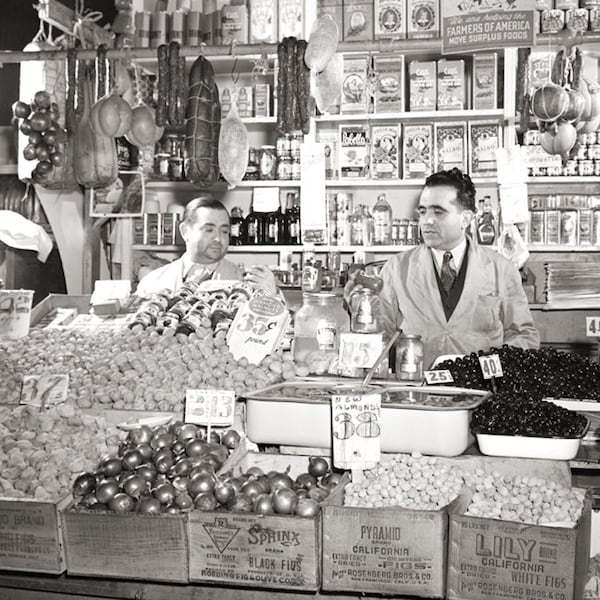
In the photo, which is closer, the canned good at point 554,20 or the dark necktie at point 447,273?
the dark necktie at point 447,273

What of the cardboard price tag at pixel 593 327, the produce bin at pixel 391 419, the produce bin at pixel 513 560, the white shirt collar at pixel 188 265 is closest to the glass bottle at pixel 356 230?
the white shirt collar at pixel 188 265

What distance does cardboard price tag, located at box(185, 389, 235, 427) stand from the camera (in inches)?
94.3

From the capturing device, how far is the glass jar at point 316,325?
9.82ft

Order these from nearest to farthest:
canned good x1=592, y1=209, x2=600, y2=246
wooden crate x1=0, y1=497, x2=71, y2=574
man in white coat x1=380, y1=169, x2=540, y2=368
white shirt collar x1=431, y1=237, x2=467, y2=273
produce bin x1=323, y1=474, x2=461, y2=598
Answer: produce bin x1=323, y1=474, x2=461, y2=598
wooden crate x1=0, y1=497, x2=71, y2=574
man in white coat x1=380, y1=169, x2=540, y2=368
white shirt collar x1=431, y1=237, x2=467, y2=273
canned good x1=592, y1=209, x2=600, y2=246

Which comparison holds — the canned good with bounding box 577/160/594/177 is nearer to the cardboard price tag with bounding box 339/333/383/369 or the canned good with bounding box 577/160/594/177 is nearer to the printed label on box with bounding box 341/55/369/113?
the printed label on box with bounding box 341/55/369/113

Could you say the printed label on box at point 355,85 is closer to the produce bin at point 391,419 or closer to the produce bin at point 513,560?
the produce bin at point 391,419

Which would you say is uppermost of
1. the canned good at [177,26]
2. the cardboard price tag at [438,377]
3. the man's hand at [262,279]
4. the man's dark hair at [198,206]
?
the canned good at [177,26]

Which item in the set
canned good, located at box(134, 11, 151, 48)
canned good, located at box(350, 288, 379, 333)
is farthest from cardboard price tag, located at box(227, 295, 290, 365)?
canned good, located at box(134, 11, 151, 48)

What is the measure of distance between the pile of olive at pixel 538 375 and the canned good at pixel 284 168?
304 cm

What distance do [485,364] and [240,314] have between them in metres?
0.92

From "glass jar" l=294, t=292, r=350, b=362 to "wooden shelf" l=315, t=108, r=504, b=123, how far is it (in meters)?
2.60

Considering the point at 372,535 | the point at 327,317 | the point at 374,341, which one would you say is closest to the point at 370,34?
the point at 327,317

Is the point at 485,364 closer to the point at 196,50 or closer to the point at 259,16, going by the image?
the point at 196,50

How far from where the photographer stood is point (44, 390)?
2.67 m
